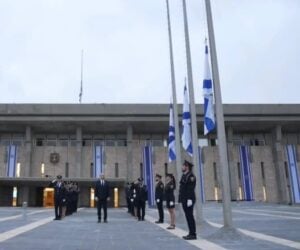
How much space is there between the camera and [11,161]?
55.6 meters

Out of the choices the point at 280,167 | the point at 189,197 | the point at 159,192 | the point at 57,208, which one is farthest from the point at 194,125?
the point at 280,167

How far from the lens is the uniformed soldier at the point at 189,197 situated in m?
9.73

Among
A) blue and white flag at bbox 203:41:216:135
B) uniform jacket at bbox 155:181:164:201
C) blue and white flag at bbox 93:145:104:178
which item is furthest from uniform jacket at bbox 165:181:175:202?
blue and white flag at bbox 93:145:104:178

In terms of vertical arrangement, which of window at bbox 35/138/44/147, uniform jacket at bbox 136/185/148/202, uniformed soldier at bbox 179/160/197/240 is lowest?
uniformed soldier at bbox 179/160/197/240

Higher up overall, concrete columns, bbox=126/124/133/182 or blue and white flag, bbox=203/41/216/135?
concrete columns, bbox=126/124/133/182

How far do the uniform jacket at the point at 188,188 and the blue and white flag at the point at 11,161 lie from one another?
48388 mm

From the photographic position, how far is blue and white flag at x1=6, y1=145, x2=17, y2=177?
Result: 54.9 m

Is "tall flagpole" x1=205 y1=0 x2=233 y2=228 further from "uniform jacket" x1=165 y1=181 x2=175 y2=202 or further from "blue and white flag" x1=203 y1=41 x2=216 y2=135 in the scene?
"uniform jacket" x1=165 y1=181 x2=175 y2=202

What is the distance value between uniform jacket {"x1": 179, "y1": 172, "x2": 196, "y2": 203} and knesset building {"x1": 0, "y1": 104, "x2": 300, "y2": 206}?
41.2 metres

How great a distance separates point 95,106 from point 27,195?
44.1 ft

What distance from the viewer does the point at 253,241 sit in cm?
898

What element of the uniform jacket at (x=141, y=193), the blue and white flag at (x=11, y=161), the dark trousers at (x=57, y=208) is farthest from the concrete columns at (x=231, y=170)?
the dark trousers at (x=57, y=208)

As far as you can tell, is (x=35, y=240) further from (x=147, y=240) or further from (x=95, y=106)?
(x=95, y=106)

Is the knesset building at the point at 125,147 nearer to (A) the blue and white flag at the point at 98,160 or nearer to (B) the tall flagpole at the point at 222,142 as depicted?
(A) the blue and white flag at the point at 98,160
